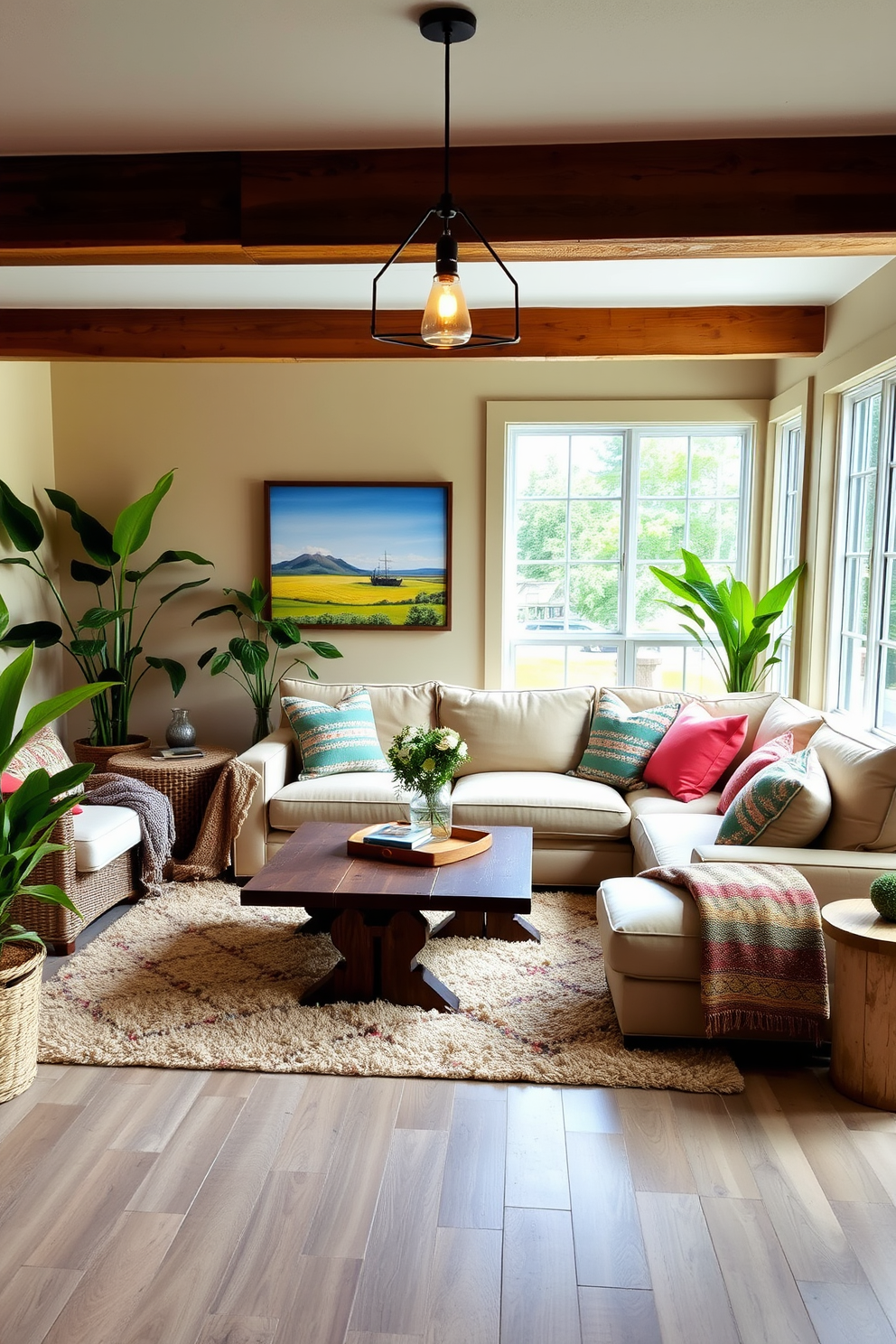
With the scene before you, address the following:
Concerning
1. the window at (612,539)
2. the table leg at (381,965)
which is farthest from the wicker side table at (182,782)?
→ the window at (612,539)

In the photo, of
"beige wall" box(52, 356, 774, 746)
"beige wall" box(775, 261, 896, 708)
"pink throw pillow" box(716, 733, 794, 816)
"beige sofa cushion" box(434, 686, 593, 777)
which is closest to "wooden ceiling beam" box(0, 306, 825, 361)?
"beige wall" box(775, 261, 896, 708)

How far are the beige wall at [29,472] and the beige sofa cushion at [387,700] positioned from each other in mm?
1392

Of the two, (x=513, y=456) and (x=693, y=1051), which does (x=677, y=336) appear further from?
(x=693, y=1051)

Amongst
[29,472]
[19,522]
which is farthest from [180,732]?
[29,472]

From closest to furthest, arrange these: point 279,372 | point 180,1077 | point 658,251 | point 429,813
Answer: point 180,1077 < point 658,251 < point 429,813 < point 279,372

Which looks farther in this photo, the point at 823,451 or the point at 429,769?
the point at 823,451

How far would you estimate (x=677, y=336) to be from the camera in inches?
184

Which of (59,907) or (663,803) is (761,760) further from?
(59,907)

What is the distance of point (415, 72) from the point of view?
245 centimetres

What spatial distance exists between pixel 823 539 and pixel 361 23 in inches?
119

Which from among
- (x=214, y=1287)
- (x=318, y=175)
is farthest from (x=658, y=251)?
(x=214, y=1287)

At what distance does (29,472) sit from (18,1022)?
3.46 m

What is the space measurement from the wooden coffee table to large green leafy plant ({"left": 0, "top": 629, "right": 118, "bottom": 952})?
0.66 m

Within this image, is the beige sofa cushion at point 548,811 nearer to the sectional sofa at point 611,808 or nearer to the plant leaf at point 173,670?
the sectional sofa at point 611,808
